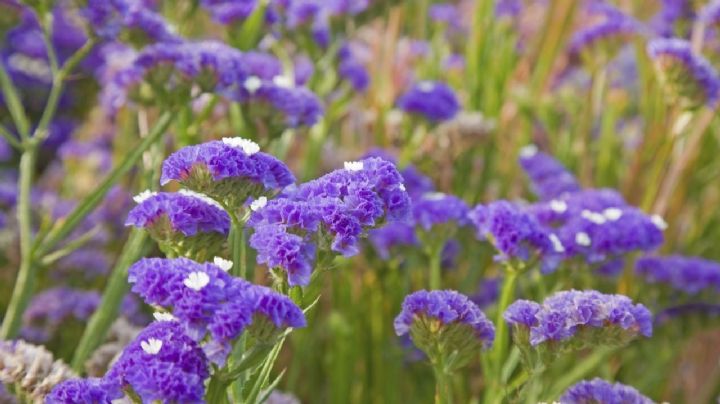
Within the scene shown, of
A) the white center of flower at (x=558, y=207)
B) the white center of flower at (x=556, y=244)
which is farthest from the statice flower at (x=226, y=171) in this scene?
the white center of flower at (x=558, y=207)

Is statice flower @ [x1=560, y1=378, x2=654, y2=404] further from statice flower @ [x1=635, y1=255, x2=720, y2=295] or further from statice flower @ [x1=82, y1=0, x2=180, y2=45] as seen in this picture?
statice flower @ [x1=82, y1=0, x2=180, y2=45]

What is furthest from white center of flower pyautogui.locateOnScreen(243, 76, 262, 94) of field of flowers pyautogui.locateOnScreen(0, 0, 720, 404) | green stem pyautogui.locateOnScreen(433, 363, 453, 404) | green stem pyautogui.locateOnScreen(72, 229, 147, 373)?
green stem pyautogui.locateOnScreen(433, 363, 453, 404)

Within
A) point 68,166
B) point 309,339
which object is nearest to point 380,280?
point 309,339

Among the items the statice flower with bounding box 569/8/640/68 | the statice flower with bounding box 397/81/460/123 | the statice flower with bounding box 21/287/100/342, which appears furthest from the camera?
the statice flower with bounding box 569/8/640/68

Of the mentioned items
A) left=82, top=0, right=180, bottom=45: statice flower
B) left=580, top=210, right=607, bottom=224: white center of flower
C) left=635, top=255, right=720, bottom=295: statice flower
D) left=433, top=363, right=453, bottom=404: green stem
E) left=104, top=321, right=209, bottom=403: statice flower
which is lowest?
left=635, top=255, right=720, bottom=295: statice flower

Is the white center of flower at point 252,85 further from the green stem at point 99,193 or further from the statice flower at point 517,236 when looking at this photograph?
the statice flower at point 517,236

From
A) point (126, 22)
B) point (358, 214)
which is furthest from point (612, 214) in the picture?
point (126, 22)

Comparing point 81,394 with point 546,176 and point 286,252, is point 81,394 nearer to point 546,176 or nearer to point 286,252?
point 286,252
